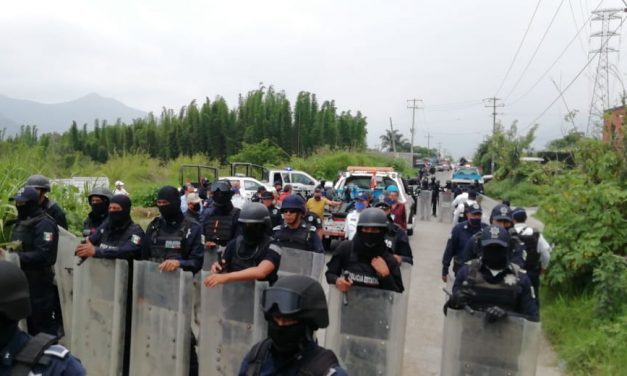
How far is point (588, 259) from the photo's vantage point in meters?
6.89

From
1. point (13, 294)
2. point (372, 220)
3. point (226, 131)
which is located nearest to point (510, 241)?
point (372, 220)

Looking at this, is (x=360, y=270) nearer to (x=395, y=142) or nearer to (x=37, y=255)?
(x=37, y=255)

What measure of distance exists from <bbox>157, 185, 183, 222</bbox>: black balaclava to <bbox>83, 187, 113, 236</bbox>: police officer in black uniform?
898mm

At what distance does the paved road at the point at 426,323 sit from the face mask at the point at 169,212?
9.18 feet

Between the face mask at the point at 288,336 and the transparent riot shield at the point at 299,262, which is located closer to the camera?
the face mask at the point at 288,336

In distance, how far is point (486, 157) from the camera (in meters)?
55.1

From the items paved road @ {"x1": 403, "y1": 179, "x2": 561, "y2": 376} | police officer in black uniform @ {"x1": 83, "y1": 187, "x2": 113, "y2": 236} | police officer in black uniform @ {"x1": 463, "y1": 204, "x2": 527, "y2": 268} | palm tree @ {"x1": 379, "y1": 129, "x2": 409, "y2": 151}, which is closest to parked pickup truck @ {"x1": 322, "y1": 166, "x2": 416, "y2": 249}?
paved road @ {"x1": 403, "y1": 179, "x2": 561, "y2": 376}

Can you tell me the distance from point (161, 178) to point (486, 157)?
37233 mm

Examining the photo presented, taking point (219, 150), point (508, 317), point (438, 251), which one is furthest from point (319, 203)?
point (219, 150)

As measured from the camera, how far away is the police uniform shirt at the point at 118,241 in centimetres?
456

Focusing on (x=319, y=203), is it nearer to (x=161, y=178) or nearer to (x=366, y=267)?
(x=366, y=267)

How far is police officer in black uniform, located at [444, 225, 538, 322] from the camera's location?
3.77m

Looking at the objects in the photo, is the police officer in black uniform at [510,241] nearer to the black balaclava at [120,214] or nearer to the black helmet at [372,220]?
the black helmet at [372,220]

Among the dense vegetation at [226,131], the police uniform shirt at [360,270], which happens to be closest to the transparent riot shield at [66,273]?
the police uniform shirt at [360,270]
